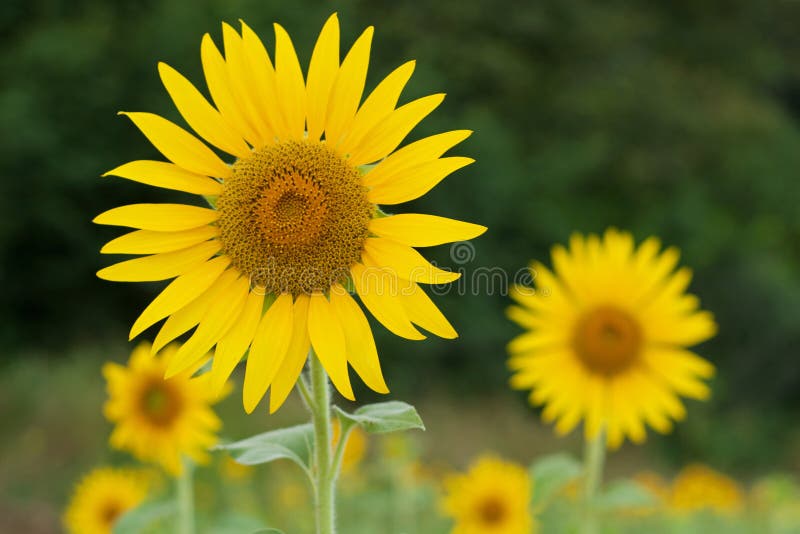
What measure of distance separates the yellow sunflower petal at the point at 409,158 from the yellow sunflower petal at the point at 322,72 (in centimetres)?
14

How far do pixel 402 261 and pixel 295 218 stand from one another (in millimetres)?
251

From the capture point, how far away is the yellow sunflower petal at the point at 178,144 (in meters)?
1.64

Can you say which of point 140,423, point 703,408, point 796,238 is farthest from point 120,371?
point 796,238

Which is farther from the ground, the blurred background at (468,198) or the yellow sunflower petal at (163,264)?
the blurred background at (468,198)

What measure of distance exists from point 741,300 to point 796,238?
9326mm

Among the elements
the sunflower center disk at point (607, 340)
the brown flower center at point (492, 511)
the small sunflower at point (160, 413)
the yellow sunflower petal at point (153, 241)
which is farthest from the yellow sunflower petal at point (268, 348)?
the brown flower center at point (492, 511)

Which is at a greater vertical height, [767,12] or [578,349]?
[767,12]

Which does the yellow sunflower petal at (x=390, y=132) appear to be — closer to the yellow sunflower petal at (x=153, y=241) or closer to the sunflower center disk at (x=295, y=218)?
the sunflower center disk at (x=295, y=218)

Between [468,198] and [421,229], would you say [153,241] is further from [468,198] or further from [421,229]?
[468,198]

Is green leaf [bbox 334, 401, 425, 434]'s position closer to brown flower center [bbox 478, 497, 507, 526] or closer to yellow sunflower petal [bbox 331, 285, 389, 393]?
yellow sunflower petal [bbox 331, 285, 389, 393]

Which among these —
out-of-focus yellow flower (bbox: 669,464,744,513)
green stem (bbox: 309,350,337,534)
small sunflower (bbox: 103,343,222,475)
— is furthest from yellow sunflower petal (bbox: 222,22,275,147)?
out-of-focus yellow flower (bbox: 669,464,744,513)

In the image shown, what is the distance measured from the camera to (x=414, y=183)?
1642 mm

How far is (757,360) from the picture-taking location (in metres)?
15.2

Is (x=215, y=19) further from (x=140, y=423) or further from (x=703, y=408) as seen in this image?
(x=140, y=423)
